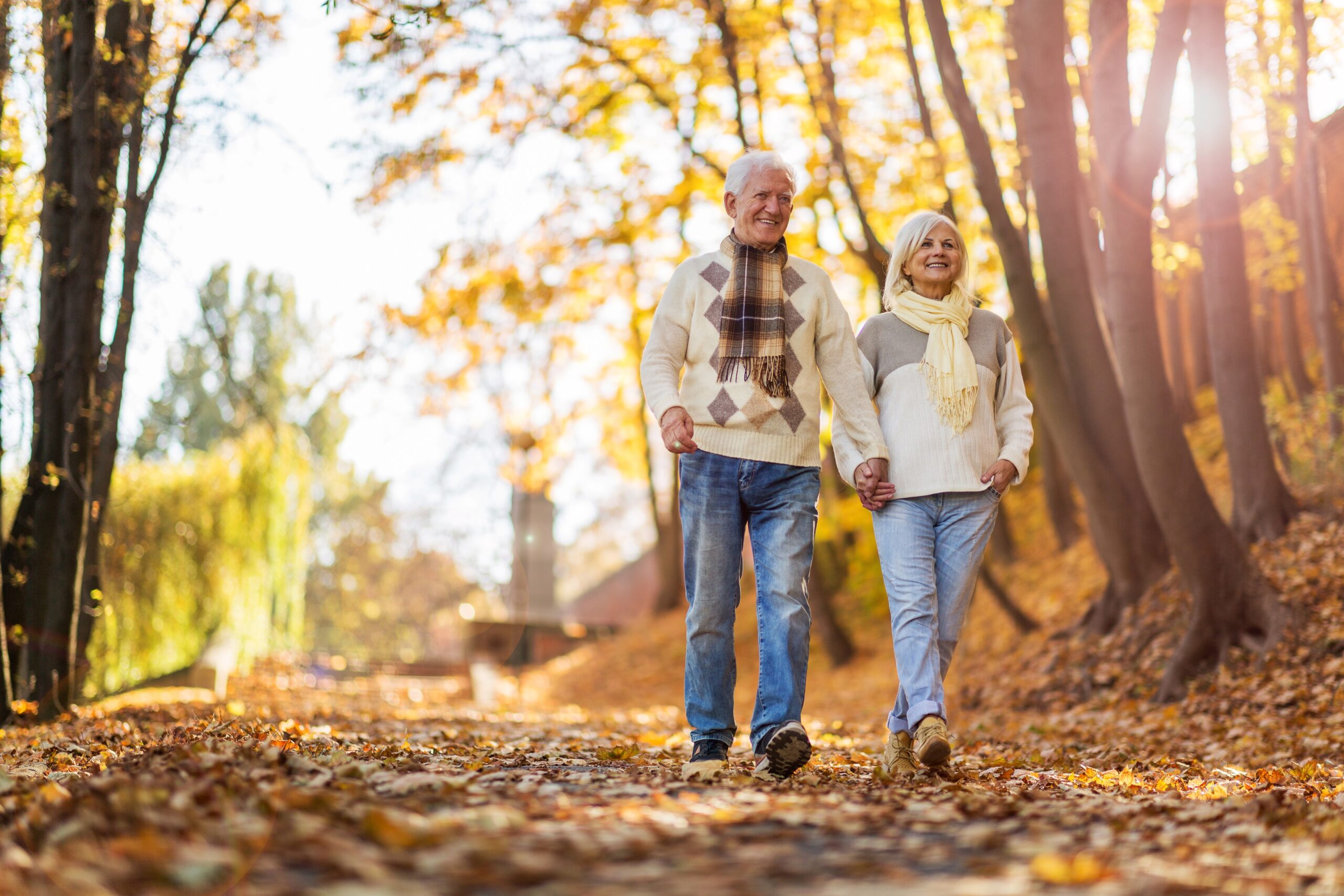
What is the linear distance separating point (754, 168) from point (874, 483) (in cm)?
126

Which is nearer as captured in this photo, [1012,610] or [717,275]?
[717,275]

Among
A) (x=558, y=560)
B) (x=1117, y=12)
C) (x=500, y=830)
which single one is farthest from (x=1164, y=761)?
(x=558, y=560)

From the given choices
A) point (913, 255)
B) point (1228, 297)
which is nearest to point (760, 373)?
point (913, 255)

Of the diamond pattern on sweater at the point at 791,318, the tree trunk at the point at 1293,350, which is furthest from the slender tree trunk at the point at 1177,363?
the diamond pattern on sweater at the point at 791,318

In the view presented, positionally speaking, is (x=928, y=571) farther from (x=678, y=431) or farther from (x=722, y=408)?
(x=678, y=431)

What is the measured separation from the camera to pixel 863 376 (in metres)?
4.58

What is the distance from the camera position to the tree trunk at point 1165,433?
7.79m

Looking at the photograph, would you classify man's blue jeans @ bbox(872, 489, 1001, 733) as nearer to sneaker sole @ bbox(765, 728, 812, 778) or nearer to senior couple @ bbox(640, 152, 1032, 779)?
senior couple @ bbox(640, 152, 1032, 779)

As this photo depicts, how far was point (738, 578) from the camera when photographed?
4336 millimetres

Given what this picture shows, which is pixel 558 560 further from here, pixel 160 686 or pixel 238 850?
pixel 238 850

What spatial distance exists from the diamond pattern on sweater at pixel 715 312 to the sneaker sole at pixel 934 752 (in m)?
1.67

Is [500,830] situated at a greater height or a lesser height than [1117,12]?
lesser

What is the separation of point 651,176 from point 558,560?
46618 millimetres

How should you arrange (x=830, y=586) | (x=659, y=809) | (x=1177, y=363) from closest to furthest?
(x=659, y=809), (x=1177, y=363), (x=830, y=586)
